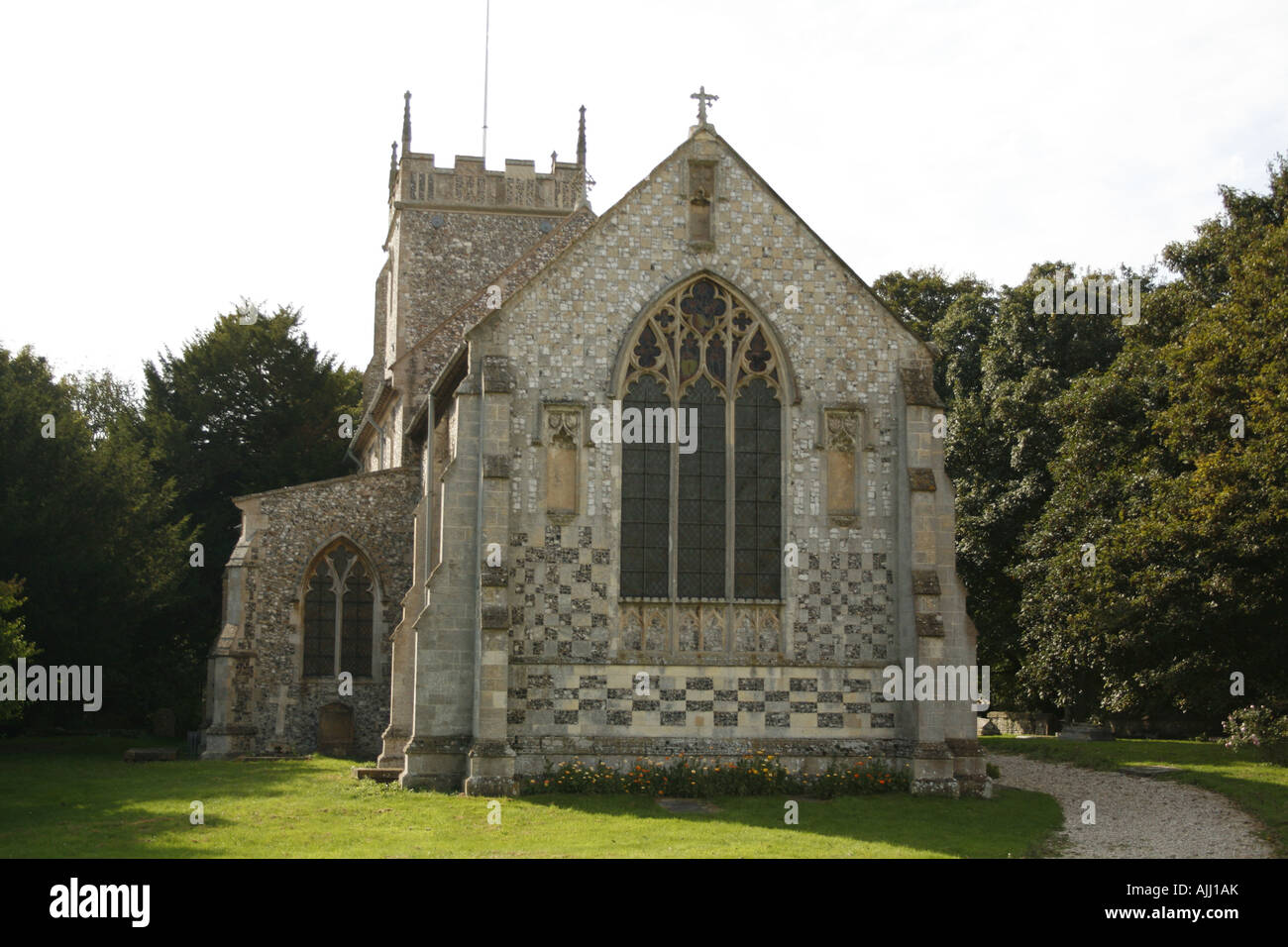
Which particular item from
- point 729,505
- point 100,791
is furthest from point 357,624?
point 729,505

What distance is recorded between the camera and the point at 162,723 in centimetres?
4044

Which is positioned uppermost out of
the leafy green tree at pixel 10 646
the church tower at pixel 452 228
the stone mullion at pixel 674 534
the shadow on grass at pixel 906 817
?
the church tower at pixel 452 228

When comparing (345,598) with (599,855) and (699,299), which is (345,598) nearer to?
(699,299)

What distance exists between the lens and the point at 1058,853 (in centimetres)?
1775

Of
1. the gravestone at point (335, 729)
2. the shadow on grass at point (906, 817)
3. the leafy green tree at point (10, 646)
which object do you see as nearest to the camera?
the shadow on grass at point (906, 817)

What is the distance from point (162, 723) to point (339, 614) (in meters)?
10.4

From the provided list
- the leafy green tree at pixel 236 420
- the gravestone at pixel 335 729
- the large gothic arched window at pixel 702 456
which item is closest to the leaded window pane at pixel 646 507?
the large gothic arched window at pixel 702 456

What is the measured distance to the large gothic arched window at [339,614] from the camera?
3375cm

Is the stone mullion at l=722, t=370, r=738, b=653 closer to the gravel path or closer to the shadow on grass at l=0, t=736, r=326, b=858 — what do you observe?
the gravel path

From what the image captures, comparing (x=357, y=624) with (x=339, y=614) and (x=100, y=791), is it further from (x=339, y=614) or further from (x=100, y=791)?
(x=100, y=791)

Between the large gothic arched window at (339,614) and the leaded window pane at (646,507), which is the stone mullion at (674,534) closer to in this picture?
the leaded window pane at (646,507)

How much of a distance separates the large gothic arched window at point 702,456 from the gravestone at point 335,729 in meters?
12.0

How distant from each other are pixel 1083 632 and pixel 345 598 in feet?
60.8

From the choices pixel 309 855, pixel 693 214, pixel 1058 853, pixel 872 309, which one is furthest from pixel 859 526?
pixel 309 855
